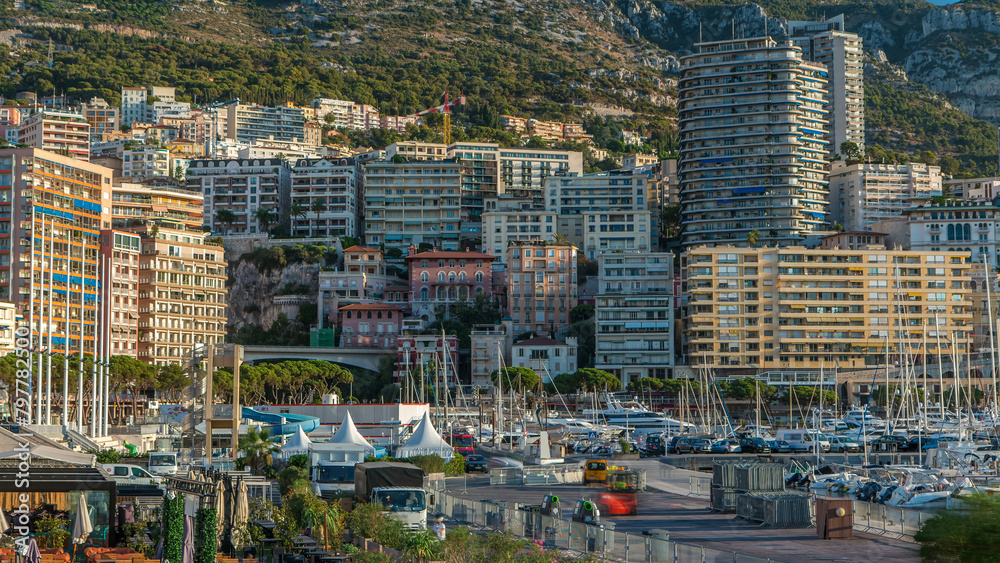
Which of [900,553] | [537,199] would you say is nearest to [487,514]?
[900,553]

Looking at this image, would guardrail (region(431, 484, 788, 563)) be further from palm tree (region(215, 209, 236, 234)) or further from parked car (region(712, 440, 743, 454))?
palm tree (region(215, 209, 236, 234))

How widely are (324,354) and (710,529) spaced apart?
106m

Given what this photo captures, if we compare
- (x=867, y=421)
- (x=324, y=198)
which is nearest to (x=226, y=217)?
(x=324, y=198)

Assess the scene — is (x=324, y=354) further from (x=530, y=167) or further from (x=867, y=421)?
(x=530, y=167)

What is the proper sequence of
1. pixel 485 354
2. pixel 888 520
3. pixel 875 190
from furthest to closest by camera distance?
1. pixel 875 190
2. pixel 485 354
3. pixel 888 520

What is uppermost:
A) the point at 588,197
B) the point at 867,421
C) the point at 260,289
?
the point at 588,197

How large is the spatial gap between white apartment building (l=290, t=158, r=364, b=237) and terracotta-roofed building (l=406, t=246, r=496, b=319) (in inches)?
861

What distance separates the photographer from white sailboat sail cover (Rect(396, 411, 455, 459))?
199 ft

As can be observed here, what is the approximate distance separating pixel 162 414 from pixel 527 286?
6498 centimetres

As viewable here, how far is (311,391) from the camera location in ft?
407

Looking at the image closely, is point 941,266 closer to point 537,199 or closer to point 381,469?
point 537,199

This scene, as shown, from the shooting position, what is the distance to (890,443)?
8494cm

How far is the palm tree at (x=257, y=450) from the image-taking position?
51.9 metres

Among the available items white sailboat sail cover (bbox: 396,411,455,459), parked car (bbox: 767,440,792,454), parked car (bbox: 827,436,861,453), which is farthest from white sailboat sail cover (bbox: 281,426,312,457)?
parked car (bbox: 827,436,861,453)
